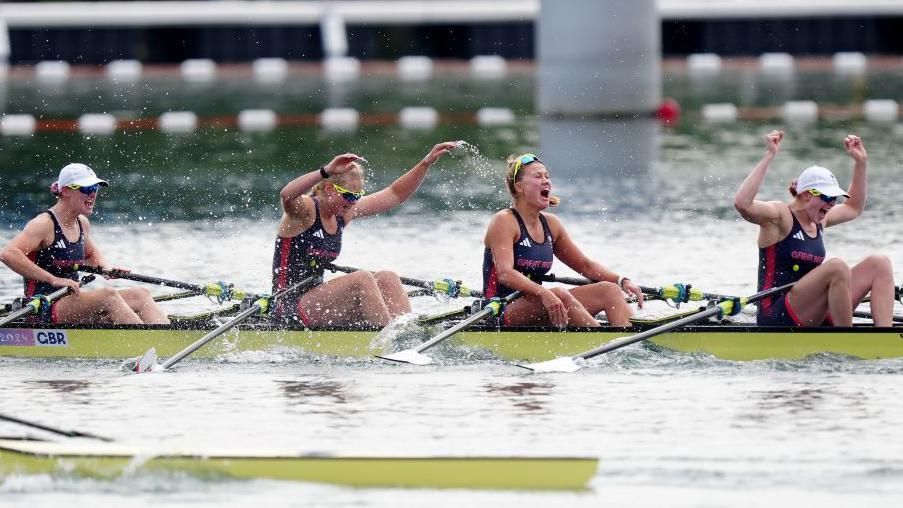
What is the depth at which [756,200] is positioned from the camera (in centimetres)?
1193

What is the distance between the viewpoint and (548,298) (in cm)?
1200

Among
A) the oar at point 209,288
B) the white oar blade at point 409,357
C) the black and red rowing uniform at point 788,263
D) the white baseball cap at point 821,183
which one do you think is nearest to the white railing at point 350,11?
the oar at point 209,288

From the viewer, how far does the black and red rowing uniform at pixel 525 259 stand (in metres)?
12.3

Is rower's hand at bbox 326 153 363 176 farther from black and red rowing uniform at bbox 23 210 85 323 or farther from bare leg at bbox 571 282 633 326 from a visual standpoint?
black and red rowing uniform at bbox 23 210 85 323

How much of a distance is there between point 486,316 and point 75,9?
115 ft

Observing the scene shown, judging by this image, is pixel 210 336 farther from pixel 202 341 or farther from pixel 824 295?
pixel 824 295

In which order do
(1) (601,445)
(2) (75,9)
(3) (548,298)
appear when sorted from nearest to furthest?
(1) (601,445) < (3) (548,298) < (2) (75,9)

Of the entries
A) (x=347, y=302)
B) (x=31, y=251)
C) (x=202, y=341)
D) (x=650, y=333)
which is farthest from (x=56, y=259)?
(x=650, y=333)

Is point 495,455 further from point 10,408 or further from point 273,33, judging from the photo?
point 273,33

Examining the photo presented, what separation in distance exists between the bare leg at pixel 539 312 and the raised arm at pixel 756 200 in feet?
3.96

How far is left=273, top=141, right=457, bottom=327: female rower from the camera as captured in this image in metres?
12.4

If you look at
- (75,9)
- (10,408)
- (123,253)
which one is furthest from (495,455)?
(75,9)

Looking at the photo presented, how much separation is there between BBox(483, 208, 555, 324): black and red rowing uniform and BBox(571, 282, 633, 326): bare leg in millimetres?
282

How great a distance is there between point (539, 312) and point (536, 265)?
1.00 ft
